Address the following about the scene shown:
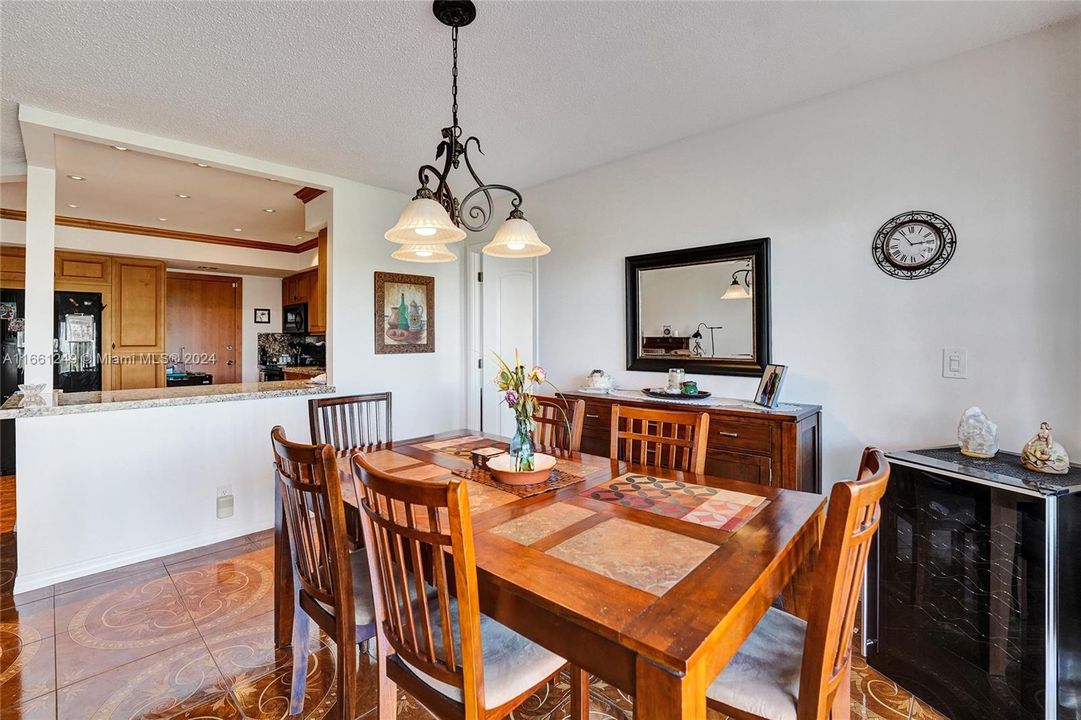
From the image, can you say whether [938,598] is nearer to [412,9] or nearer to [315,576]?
[315,576]

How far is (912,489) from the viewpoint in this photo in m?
1.83

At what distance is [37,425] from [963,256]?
4664 mm

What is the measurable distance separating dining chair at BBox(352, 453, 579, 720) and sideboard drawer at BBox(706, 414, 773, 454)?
1587 mm

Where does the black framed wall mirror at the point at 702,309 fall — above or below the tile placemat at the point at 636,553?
above

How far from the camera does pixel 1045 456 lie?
170 cm

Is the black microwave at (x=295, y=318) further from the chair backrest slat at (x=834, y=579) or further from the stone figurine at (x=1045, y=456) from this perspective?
the stone figurine at (x=1045, y=456)

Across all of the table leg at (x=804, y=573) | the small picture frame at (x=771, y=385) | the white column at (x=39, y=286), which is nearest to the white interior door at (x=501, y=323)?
the small picture frame at (x=771, y=385)

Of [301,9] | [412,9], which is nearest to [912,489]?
[412,9]

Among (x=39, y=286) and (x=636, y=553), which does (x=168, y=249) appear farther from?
(x=636, y=553)

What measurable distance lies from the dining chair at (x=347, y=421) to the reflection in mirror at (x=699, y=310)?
179cm

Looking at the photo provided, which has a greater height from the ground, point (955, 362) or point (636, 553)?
point (955, 362)

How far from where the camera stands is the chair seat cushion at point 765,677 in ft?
3.55

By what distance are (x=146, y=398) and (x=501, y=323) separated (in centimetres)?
255

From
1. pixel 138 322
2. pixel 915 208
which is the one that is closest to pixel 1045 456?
pixel 915 208
